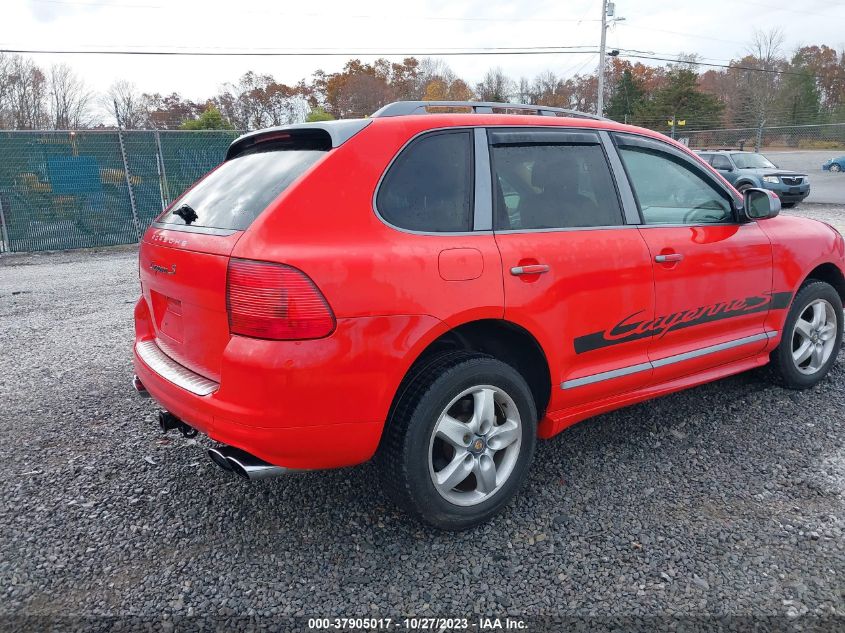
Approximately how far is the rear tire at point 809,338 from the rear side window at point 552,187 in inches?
70.1

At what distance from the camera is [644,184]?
3.35 m

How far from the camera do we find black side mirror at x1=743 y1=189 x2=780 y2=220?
12.1 ft

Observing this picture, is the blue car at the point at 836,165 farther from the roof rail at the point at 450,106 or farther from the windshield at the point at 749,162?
the roof rail at the point at 450,106

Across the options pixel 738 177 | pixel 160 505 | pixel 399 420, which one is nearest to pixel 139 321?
pixel 160 505

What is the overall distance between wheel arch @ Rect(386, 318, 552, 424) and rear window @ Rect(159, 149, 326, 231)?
2.97 feet

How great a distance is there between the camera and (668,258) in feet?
10.6

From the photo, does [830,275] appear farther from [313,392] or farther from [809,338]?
[313,392]

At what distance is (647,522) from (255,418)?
179 centimetres

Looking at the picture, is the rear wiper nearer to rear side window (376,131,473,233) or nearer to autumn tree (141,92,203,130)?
rear side window (376,131,473,233)

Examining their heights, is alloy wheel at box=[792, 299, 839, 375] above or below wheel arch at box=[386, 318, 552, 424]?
below

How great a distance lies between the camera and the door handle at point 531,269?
8.74 feet

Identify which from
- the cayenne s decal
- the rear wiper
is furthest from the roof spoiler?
the cayenne s decal

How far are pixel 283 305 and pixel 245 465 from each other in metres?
0.64

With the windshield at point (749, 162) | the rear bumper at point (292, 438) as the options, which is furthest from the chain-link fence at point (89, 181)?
the windshield at point (749, 162)
